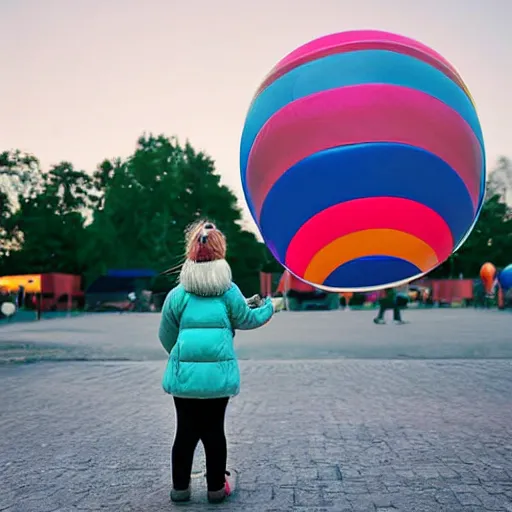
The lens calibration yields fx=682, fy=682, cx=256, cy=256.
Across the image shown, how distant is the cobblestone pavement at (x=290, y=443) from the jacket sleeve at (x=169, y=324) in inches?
36.3

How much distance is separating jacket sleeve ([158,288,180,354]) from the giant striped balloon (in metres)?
0.86

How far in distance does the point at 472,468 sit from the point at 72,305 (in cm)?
4273

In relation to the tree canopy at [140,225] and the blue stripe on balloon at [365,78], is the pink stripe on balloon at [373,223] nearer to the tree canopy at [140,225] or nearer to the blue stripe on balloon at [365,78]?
the blue stripe on balloon at [365,78]

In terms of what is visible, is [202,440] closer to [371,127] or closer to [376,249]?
[376,249]

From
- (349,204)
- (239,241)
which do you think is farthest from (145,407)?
(239,241)

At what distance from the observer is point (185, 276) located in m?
3.90

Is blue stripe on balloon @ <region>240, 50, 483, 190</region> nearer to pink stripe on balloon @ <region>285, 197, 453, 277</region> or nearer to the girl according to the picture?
pink stripe on balloon @ <region>285, 197, 453, 277</region>

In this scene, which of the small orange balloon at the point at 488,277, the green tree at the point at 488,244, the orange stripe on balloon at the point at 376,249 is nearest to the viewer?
the orange stripe on balloon at the point at 376,249

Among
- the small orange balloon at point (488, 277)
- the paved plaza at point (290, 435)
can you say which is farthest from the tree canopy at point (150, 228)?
the paved plaza at point (290, 435)

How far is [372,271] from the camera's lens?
4.31 metres

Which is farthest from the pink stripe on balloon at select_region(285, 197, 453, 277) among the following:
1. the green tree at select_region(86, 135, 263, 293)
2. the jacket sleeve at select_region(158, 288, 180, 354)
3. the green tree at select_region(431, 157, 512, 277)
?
the green tree at select_region(431, 157, 512, 277)

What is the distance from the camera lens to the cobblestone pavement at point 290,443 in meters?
3.98

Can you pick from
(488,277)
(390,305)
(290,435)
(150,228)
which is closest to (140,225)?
(150,228)

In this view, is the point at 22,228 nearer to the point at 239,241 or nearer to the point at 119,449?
the point at 239,241
